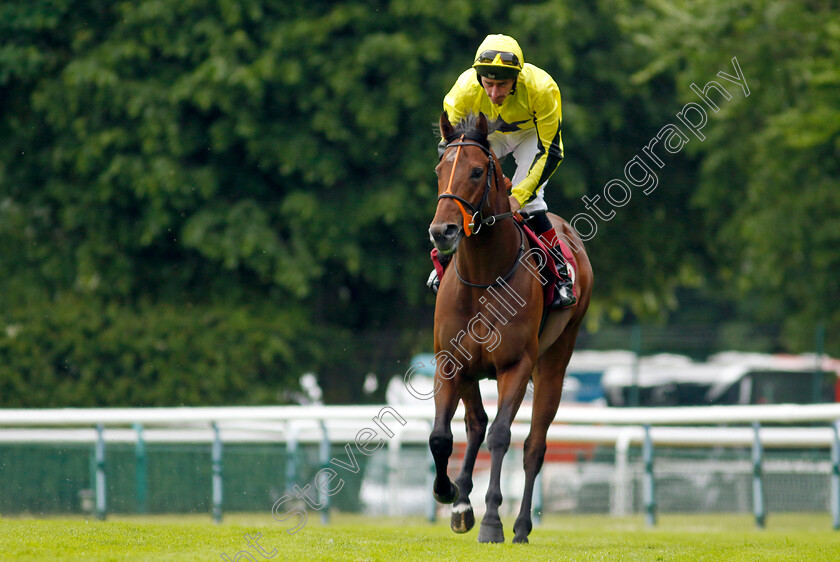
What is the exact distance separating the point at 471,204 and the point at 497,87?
114 cm

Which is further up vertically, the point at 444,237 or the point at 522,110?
the point at 522,110

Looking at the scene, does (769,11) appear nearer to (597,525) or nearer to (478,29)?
(478,29)

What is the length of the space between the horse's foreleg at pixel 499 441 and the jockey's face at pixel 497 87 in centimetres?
182

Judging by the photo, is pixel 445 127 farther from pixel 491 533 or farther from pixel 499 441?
pixel 491 533

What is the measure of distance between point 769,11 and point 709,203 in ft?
11.1

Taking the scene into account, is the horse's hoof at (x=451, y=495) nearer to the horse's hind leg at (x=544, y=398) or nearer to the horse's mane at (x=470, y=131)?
the horse's hind leg at (x=544, y=398)

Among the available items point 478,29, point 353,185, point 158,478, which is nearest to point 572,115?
point 478,29

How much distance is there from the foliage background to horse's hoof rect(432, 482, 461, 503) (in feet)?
32.8

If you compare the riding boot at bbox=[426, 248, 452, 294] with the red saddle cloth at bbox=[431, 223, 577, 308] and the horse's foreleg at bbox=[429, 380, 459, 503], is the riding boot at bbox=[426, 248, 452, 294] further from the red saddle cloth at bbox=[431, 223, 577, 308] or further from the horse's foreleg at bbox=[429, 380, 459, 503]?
the horse's foreleg at bbox=[429, 380, 459, 503]

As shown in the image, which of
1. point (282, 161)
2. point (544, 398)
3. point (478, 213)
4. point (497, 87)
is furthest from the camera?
point (282, 161)

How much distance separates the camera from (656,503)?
12.6 meters

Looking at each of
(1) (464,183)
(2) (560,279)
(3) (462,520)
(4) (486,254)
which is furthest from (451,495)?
(1) (464,183)

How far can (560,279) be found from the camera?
26.5 feet

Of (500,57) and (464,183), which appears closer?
(464,183)
